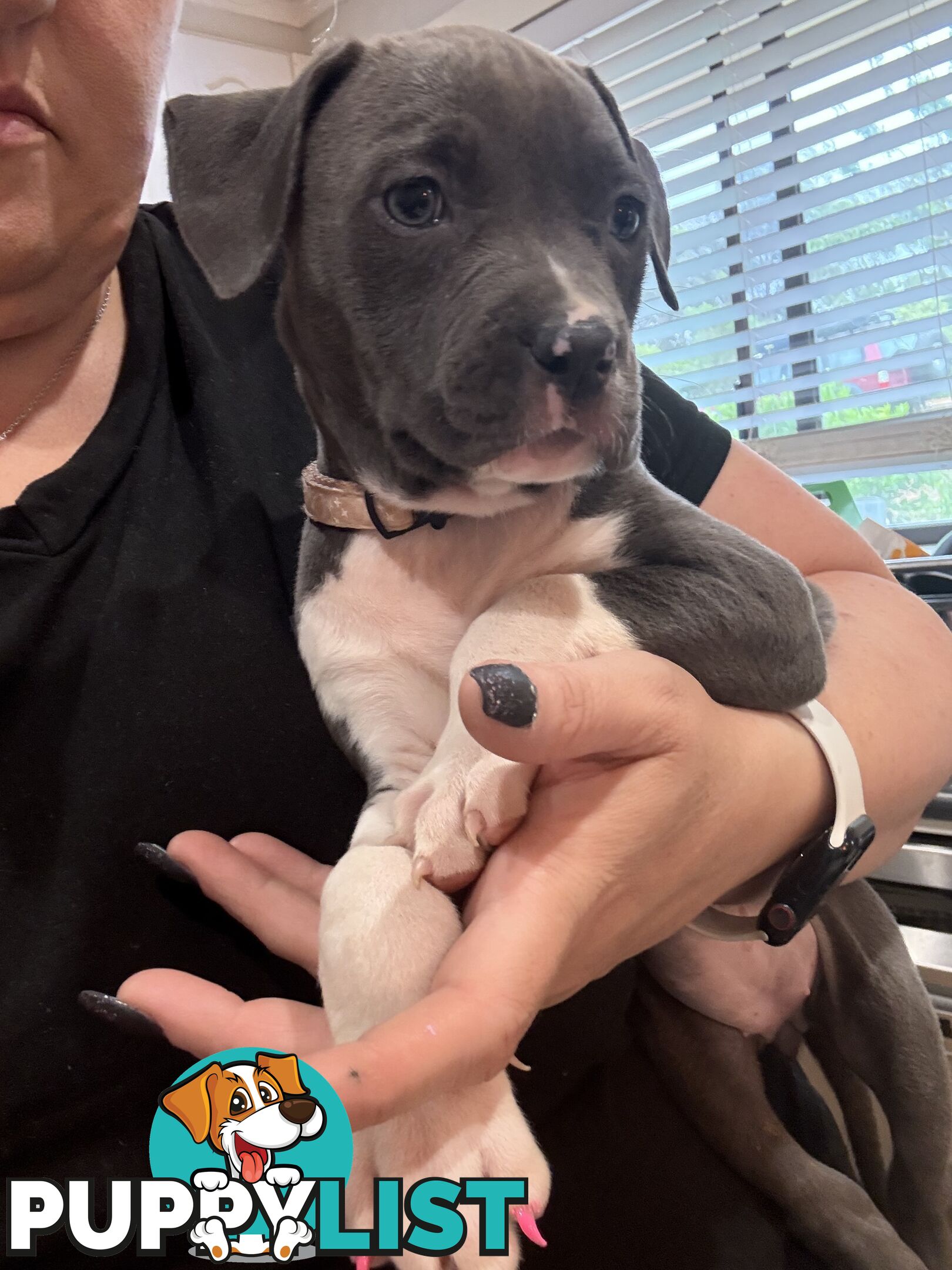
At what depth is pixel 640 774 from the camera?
0.84 metres

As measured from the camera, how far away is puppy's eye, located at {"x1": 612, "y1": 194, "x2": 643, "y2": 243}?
1.18 meters

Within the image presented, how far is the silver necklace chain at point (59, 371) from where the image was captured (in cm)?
120

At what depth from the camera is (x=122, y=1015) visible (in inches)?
34.2

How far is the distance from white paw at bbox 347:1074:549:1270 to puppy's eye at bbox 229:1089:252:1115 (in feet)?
0.49

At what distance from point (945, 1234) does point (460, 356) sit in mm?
Answer: 1498

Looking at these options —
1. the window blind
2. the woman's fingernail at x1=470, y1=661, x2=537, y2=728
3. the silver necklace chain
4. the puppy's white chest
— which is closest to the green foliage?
the window blind

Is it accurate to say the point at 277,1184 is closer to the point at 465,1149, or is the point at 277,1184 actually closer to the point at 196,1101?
the point at 196,1101

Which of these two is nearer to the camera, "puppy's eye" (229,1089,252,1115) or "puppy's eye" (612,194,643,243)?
"puppy's eye" (229,1089,252,1115)

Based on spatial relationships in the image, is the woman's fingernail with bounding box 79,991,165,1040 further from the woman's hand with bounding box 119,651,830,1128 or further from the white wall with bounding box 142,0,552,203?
the white wall with bounding box 142,0,552,203

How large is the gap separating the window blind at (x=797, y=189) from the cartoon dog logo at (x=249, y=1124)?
306 centimetres

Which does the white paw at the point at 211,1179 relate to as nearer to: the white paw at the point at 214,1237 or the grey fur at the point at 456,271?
the white paw at the point at 214,1237

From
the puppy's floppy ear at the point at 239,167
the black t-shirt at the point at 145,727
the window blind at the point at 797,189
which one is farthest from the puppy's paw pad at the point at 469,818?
the window blind at the point at 797,189

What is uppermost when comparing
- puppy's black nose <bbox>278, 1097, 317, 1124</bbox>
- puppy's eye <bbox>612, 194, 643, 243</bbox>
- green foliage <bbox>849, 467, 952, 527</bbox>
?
puppy's eye <bbox>612, 194, 643, 243</bbox>

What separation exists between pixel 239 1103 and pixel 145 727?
525 millimetres
